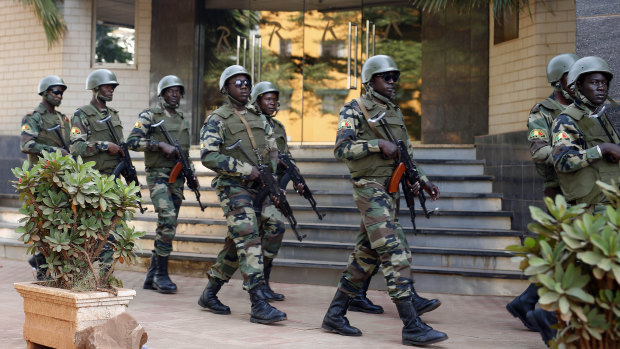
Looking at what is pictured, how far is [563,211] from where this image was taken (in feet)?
11.5

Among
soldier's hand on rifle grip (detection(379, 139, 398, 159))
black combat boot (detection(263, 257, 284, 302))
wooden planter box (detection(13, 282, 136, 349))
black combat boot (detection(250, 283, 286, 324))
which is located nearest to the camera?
wooden planter box (detection(13, 282, 136, 349))

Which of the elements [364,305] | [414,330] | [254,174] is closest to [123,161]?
[254,174]

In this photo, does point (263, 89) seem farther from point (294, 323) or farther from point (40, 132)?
point (40, 132)

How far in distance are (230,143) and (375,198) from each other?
170 cm

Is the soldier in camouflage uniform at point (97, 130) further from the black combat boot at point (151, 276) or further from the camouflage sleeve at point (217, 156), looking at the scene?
the camouflage sleeve at point (217, 156)

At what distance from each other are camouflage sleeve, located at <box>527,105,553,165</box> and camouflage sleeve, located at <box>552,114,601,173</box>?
26.8 inches

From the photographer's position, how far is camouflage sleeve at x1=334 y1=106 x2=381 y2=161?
19.4ft

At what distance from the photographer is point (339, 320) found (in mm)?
5996

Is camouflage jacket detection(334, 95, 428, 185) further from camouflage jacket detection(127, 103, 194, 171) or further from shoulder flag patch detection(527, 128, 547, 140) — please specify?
camouflage jacket detection(127, 103, 194, 171)

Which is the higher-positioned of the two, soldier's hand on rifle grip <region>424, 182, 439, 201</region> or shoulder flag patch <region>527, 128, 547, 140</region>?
shoulder flag patch <region>527, 128, 547, 140</region>

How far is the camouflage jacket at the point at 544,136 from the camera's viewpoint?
20.4 ft

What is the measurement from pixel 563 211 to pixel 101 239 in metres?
3.26

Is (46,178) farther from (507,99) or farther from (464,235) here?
(507,99)

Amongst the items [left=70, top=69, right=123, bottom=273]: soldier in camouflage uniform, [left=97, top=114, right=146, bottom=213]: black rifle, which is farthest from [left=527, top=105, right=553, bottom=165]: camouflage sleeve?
[left=70, top=69, right=123, bottom=273]: soldier in camouflage uniform
